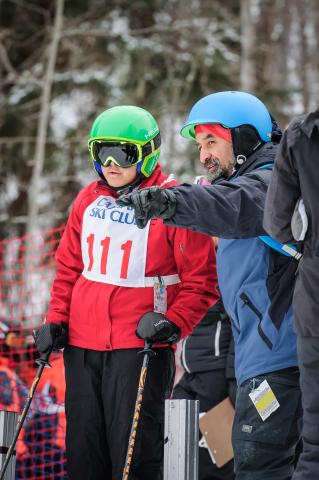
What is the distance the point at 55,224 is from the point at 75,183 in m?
1.22

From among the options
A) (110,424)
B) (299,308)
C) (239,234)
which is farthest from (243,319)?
(110,424)

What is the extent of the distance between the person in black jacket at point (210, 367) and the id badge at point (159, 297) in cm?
113

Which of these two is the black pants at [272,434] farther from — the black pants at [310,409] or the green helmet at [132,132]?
the green helmet at [132,132]

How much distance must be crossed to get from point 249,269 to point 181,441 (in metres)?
0.82

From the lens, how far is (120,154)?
13.0 feet

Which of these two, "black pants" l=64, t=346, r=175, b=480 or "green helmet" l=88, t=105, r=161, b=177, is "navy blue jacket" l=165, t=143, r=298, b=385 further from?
"green helmet" l=88, t=105, r=161, b=177

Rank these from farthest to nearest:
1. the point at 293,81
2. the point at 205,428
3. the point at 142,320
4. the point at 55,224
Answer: the point at 293,81
the point at 55,224
the point at 205,428
the point at 142,320

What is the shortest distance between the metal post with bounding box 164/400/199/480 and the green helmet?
3.85 ft

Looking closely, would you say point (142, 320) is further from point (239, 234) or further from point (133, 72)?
point (133, 72)

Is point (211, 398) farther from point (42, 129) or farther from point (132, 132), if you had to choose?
point (42, 129)

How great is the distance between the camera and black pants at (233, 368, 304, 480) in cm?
332

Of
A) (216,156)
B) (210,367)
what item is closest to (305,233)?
(216,156)

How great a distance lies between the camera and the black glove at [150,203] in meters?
3.07

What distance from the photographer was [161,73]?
16.4 metres
